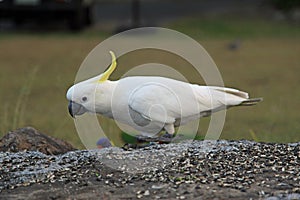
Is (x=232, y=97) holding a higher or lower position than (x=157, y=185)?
higher

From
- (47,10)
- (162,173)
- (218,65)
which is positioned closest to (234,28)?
(47,10)

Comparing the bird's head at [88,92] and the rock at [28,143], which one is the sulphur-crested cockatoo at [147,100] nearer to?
the bird's head at [88,92]

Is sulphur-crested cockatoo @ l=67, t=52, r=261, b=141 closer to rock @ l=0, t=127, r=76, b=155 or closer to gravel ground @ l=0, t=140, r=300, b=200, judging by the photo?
rock @ l=0, t=127, r=76, b=155

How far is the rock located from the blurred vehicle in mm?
9571

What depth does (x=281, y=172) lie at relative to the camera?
121 inches

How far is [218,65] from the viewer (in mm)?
10203

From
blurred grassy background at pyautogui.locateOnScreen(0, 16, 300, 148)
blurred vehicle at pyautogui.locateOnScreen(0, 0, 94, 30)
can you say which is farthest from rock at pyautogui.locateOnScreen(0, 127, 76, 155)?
blurred vehicle at pyautogui.locateOnScreen(0, 0, 94, 30)

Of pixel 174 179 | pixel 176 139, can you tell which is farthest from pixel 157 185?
pixel 176 139

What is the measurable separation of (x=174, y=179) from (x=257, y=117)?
383 centimetres

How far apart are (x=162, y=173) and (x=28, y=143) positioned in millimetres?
1021

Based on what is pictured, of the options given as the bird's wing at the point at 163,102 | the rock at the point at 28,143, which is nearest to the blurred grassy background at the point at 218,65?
the bird's wing at the point at 163,102

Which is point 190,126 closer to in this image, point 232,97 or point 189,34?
point 232,97

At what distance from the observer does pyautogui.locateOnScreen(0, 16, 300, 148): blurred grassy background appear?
20.0 feet

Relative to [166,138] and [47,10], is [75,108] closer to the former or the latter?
[166,138]
